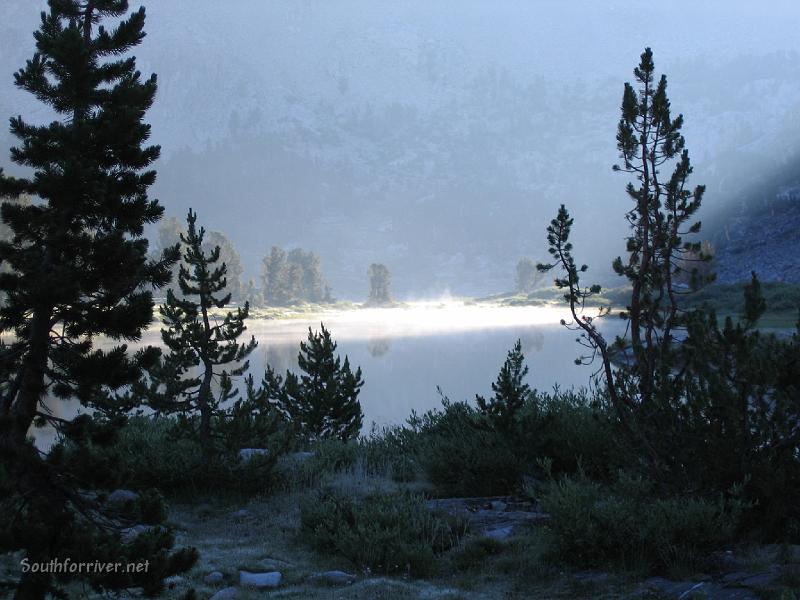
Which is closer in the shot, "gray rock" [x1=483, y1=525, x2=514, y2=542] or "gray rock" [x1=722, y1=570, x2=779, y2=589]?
"gray rock" [x1=722, y1=570, x2=779, y2=589]

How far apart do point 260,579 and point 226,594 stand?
52cm

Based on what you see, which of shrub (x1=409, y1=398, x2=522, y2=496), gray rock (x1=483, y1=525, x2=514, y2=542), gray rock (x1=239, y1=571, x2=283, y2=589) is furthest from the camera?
shrub (x1=409, y1=398, x2=522, y2=496)

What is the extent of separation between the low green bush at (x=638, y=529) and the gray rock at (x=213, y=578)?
10.3 feet

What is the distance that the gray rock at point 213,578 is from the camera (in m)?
6.64

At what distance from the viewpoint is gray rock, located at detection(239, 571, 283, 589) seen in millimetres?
6555

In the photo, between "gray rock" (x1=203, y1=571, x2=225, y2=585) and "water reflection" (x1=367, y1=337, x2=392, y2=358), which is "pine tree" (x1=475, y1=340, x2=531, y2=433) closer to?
"gray rock" (x1=203, y1=571, x2=225, y2=585)

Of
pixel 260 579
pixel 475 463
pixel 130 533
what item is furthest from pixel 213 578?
pixel 475 463

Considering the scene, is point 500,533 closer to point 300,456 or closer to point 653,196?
point 653,196

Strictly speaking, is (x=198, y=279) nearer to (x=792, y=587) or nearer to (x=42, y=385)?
(x=42, y=385)

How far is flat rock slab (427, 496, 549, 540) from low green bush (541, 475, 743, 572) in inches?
47.1

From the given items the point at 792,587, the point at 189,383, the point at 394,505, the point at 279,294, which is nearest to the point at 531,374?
the point at 189,383

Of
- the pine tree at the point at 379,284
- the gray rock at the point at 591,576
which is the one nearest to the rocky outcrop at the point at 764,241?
the pine tree at the point at 379,284

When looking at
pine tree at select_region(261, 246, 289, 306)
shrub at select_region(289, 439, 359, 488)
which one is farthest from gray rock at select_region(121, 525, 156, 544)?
pine tree at select_region(261, 246, 289, 306)

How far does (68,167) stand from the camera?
5.16m
